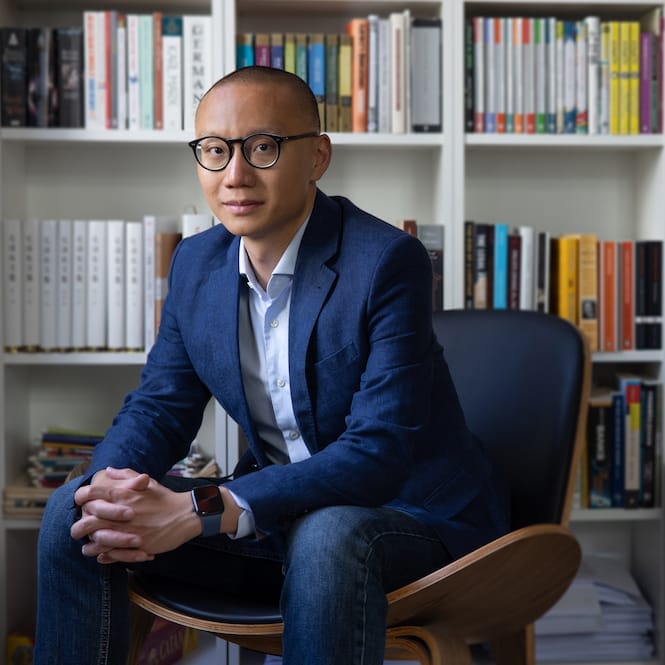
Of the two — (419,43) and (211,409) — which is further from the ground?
(419,43)

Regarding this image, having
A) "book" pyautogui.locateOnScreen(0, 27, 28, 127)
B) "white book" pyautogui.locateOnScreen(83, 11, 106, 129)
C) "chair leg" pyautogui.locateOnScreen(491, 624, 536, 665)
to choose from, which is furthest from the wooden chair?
"book" pyautogui.locateOnScreen(0, 27, 28, 127)

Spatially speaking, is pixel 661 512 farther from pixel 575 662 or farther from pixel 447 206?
pixel 447 206

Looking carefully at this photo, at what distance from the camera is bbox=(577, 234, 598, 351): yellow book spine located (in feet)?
7.43

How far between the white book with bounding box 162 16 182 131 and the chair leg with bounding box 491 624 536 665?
51.9 inches

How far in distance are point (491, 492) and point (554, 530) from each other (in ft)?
0.71

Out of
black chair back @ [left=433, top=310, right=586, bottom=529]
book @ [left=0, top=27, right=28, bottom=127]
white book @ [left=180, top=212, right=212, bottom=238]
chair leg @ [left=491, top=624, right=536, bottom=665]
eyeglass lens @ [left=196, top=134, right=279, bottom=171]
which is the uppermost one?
book @ [left=0, top=27, right=28, bottom=127]

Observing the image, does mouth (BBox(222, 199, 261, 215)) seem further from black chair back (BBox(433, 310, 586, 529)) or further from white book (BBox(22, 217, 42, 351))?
white book (BBox(22, 217, 42, 351))

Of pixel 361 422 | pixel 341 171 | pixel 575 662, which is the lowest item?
pixel 575 662

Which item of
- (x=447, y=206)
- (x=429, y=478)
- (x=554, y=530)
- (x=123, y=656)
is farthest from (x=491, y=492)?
(x=447, y=206)

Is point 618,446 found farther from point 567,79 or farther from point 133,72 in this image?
point 133,72

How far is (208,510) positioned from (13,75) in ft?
4.35

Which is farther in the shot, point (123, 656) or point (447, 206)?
point (447, 206)

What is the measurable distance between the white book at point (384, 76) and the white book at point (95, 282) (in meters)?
0.71

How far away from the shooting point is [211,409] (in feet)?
8.03
